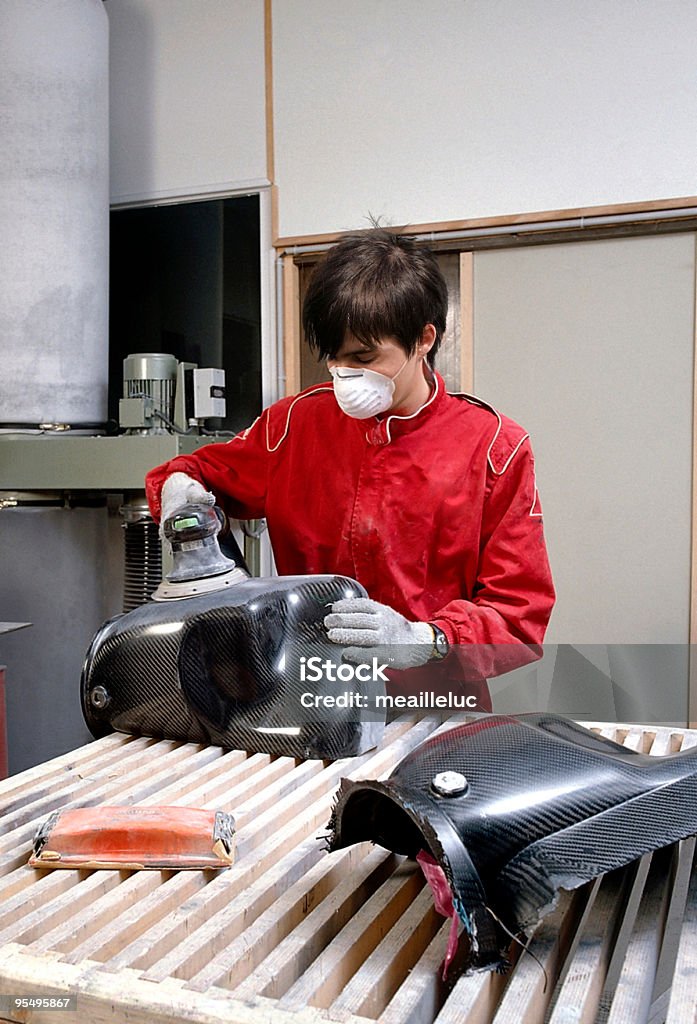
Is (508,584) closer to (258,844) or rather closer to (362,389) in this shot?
(362,389)

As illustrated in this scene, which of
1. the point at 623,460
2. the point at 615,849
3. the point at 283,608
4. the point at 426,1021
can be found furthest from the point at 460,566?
the point at 623,460

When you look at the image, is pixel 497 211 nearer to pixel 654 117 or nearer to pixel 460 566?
pixel 654 117

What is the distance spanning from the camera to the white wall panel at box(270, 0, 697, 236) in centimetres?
303

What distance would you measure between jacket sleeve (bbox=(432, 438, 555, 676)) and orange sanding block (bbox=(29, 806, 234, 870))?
0.60m

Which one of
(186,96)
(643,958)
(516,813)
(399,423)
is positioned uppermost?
(186,96)

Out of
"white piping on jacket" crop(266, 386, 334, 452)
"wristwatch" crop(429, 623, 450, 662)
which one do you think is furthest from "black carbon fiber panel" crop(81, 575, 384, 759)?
"white piping on jacket" crop(266, 386, 334, 452)

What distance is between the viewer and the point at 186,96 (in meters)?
3.64

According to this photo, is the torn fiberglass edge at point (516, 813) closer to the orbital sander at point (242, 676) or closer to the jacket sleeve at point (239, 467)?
the orbital sander at point (242, 676)

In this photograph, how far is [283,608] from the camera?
1.33 m

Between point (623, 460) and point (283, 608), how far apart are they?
211 cm

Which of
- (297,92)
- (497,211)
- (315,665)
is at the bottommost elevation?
(315,665)

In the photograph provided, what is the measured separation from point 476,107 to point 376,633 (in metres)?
2.45

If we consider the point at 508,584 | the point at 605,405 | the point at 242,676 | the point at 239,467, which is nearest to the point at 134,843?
the point at 242,676

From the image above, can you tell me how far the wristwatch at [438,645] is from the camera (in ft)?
4.77
